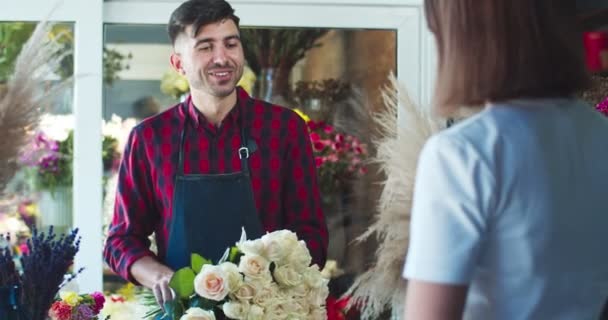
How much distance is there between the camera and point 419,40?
4.01 m

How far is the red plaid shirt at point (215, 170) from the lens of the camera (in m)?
2.76

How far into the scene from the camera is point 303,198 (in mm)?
2766

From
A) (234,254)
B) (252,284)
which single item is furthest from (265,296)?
(234,254)

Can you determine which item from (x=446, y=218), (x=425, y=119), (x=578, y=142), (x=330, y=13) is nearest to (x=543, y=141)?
(x=578, y=142)

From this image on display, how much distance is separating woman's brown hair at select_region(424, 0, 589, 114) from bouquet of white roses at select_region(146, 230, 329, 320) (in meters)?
0.98

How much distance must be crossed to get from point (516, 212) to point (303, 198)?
157 cm

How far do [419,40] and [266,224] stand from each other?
5.01 feet

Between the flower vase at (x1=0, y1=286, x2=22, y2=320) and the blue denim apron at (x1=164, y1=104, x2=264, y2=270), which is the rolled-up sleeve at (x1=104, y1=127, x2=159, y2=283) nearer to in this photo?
the blue denim apron at (x1=164, y1=104, x2=264, y2=270)

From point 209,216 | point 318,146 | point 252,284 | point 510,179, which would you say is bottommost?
point 252,284

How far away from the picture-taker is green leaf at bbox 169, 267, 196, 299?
2.20 meters

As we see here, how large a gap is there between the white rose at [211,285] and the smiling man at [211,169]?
0.59 metres

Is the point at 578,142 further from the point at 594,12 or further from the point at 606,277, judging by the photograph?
the point at 594,12

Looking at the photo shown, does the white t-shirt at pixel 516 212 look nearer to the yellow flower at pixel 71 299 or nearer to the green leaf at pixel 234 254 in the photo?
the green leaf at pixel 234 254

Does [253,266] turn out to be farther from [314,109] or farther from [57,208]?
[314,109]
